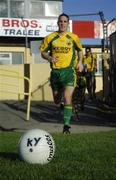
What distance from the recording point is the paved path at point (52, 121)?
12.8 m

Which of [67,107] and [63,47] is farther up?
[63,47]

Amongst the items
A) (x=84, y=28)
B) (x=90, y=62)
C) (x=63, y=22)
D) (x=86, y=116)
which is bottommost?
(x=86, y=116)

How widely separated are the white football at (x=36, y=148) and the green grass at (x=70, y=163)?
7cm

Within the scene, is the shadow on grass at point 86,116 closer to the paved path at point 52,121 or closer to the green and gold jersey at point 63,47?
the paved path at point 52,121

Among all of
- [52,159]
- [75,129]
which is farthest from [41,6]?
[52,159]

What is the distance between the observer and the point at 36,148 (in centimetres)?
635

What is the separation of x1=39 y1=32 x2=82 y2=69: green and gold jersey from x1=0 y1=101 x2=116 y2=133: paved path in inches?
71.3

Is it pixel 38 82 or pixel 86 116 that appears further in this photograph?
pixel 38 82

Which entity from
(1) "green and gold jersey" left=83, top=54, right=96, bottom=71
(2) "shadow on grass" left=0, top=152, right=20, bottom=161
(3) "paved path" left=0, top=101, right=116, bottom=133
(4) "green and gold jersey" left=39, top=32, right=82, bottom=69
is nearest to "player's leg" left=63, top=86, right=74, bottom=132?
(4) "green and gold jersey" left=39, top=32, right=82, bottom=69

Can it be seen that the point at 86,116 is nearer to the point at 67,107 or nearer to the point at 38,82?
the point at 67,107

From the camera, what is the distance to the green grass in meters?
5.75

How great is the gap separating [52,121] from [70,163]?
8075mm

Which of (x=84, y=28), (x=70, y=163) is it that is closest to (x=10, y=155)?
(x=70, y=163)

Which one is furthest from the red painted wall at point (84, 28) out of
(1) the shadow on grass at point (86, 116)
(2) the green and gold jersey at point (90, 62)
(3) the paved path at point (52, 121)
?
(3) the paved path at point (52, 121)
